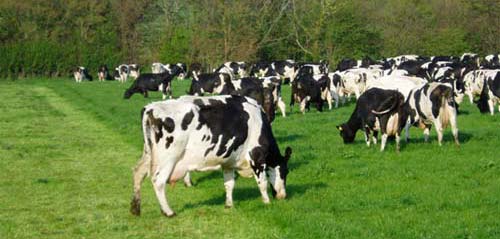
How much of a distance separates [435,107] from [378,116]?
148 cm

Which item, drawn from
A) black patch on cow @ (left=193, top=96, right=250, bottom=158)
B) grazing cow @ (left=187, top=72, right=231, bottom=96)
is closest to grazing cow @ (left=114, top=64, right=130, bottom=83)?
grazing cow @ (left=187, top=72, right=231, bottom=96)

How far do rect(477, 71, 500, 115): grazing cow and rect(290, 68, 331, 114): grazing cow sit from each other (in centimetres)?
587

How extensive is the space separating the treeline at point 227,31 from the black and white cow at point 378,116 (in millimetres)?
46955

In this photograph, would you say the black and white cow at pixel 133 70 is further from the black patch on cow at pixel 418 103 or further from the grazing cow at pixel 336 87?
the black patch on cow at pixel 418 103

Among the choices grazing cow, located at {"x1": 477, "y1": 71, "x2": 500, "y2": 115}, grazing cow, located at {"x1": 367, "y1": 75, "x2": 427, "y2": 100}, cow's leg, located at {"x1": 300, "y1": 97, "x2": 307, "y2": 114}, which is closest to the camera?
grazing cow, located at {"x1": 367, "y1": 75, "x2": 427, "y2": 100}

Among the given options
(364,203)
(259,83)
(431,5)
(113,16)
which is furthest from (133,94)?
(431,5)

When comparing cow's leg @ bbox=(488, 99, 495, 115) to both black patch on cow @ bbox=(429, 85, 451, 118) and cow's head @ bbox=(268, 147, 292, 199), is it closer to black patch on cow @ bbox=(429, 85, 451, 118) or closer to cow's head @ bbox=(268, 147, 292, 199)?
black patch on cow @ bbox=(429, 85, 451, 118)

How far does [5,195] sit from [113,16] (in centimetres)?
6961

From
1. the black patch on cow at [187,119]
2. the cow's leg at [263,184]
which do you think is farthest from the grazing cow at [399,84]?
the black patch on cow at [187,119]

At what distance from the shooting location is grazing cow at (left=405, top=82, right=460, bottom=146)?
60.0 ft

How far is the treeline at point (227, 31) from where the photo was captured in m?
67.9

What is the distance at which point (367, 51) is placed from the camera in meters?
70.4

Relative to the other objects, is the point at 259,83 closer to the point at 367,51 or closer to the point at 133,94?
the point at 133,94

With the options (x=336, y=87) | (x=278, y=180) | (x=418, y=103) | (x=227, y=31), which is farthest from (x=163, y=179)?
(x=227, y=31)
